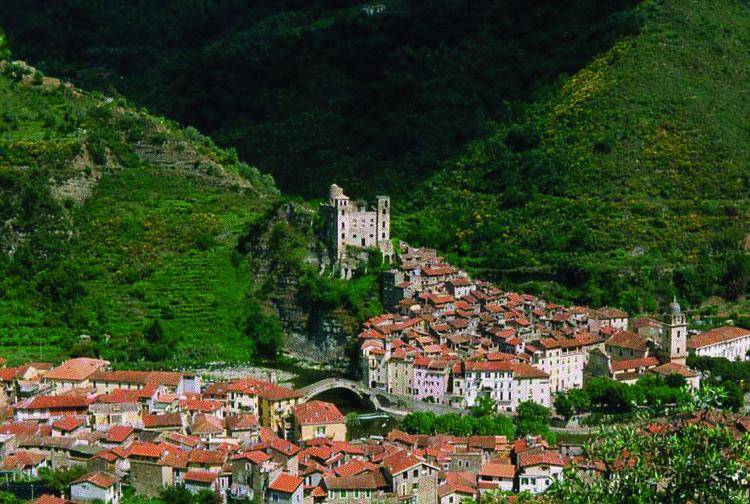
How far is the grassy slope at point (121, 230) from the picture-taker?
70.8 metres

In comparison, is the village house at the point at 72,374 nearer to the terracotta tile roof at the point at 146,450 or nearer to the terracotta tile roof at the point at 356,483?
the terracotta tile roof at the point at 146,450

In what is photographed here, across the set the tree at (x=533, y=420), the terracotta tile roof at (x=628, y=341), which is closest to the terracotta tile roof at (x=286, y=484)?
the tree at (x=533, y=420)

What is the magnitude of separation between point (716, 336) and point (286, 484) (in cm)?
3115

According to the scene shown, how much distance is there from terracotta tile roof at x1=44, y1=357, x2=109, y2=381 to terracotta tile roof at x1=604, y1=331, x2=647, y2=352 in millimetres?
25197

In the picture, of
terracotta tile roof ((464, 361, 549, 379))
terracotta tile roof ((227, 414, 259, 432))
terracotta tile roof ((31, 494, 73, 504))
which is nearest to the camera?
terracotta tile roof ((31, 494, 73, 504))

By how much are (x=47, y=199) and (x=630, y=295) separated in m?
36.8

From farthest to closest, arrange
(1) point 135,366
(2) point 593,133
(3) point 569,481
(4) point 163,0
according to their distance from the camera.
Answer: (4) point 163,0 → (2) point 593,133 → (1) point 135,366 → (3) point 569,481

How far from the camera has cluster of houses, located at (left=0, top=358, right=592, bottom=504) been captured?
4303 cm

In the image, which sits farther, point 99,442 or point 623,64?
point 623,64

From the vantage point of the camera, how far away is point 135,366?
64.8 meters

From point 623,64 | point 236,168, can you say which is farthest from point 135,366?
point 623,64

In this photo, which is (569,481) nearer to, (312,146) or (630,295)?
(630,295)

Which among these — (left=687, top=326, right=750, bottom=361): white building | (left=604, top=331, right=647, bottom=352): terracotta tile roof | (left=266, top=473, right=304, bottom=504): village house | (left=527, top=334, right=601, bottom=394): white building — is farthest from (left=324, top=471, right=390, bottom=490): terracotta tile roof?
(left=687, top=326, right=750, bottom=361): white building

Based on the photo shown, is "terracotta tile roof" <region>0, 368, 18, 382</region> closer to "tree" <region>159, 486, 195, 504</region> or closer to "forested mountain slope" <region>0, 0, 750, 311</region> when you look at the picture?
"tree" <region>159, 486, 195, 504</region>
